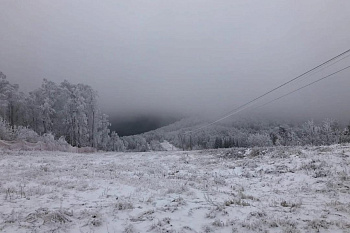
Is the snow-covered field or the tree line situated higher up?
the tree line

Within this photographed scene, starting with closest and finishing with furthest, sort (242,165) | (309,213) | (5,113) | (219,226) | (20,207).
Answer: (219,226), (309,213), (20,207), (242,165), (5,113)

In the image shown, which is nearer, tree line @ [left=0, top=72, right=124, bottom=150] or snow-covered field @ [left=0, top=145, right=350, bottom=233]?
snow-covered field @ [left=0, top=145, right=350, bottom=233]

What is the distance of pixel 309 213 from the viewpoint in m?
7.38

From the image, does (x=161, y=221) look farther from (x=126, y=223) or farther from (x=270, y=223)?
(x=270, y=223)

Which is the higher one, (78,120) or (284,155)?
(78,120)

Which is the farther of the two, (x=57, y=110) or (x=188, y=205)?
(x=57, y=110)

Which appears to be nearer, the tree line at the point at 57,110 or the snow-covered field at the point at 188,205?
the snow-covered field at the point at 188,205

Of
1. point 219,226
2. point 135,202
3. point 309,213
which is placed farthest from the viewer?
point 135,202

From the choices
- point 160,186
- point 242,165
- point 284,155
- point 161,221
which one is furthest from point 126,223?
point 284,155

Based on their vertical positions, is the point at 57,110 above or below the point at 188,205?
above

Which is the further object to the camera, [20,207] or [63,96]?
[63,96]

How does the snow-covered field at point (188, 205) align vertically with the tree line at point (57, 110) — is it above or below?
below

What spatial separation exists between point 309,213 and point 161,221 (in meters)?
4.36

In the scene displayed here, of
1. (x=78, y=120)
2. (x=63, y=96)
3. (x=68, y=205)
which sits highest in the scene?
(x=63, y=96)
